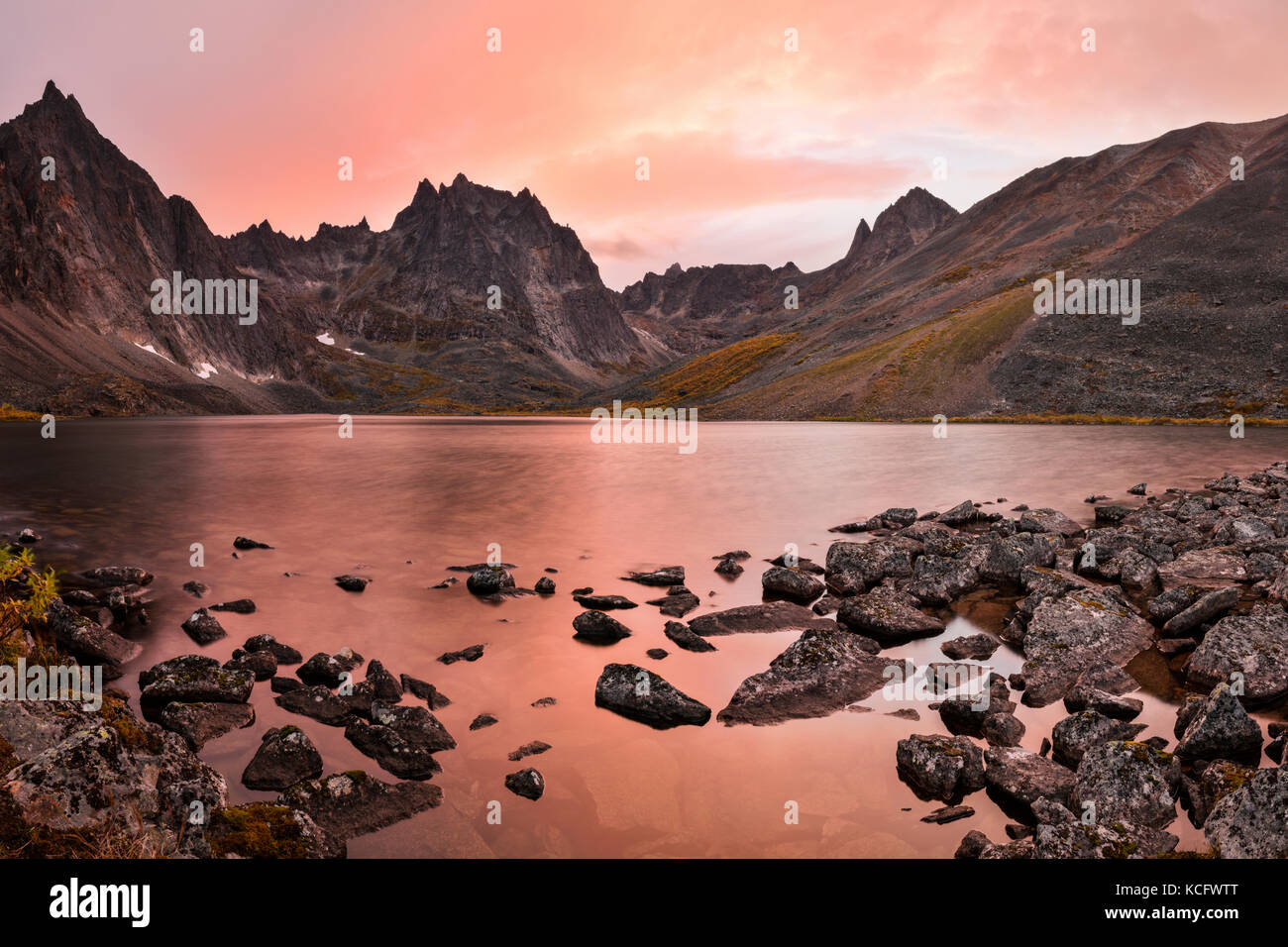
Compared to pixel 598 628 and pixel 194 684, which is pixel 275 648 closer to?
pixel 194 684

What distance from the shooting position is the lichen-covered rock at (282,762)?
9.92 m

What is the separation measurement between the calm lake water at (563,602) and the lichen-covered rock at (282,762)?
265 millimetres

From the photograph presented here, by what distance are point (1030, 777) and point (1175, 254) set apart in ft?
738

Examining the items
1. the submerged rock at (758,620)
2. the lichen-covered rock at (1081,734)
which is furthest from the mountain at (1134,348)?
the lichen-covered rock at (1081,734)

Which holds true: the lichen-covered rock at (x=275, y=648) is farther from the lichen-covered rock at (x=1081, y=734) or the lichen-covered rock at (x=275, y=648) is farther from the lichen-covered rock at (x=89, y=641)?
the lichen-covered rock at (x=1081, y=734)

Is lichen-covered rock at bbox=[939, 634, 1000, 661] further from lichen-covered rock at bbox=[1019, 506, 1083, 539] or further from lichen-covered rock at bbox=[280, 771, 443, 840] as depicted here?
lichen-covered rock at bbox=[1019, 506, 1083, 539]

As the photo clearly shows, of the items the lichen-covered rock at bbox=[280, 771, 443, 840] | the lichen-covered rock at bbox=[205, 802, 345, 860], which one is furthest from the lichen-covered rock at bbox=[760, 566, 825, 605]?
the lichen-covered rock at bbox=[205, 802, 345, 860]

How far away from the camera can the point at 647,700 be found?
40.1 feet

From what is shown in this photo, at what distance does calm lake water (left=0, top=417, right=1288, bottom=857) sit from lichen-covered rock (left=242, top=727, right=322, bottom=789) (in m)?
0.27

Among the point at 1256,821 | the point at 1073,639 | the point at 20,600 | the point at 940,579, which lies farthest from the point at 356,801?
the point at 940,579

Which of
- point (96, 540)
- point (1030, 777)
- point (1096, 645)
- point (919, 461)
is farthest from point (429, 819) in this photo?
point (919, 461)
